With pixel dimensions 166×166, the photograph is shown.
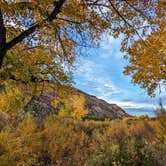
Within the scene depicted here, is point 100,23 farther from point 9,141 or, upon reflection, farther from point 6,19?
point 9,141

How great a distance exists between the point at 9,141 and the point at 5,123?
287 cm

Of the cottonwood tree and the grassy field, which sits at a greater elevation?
the cottonwood tree

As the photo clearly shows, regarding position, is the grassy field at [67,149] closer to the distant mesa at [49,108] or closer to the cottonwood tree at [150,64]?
the distant mesa at [49,108]

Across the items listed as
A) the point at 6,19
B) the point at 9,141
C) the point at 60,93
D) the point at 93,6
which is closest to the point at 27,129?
the point at 9,141

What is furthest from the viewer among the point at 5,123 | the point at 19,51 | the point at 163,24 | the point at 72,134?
the point at 163,24

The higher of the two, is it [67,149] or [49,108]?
[49,108]

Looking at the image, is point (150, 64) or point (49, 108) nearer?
point (150, 64)

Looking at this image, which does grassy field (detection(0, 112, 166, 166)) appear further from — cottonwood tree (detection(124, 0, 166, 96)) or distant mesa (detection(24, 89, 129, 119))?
cottonwood tree (detection(124, 0, 166, 96))

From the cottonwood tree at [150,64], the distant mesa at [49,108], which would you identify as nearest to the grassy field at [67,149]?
the distant mesa at [49,108]

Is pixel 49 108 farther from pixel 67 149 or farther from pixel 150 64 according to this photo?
pixel 67 149

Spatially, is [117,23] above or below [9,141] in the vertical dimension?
above

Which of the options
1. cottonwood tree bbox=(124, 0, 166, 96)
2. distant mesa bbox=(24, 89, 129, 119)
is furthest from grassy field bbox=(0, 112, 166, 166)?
cottonwood tree bbox=(124, 0, 166, 96)

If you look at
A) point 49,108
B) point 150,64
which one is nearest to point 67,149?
point 150,64

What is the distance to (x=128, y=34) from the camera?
37.5 feet
